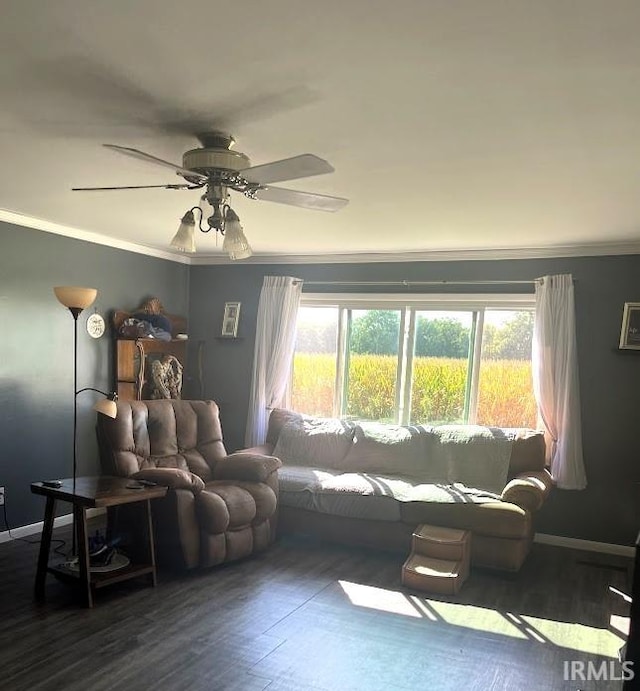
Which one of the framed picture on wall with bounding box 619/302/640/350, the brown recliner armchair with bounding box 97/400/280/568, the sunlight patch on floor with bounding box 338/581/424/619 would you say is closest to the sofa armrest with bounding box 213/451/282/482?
the brown recliner armchair with bounding box 97/400/280/568

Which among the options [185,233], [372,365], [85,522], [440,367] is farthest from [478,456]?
[185,233]

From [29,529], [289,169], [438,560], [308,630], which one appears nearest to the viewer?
[289,169]

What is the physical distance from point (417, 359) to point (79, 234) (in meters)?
3.00

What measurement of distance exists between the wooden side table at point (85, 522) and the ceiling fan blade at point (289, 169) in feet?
6.41

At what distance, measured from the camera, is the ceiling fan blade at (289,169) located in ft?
7.14

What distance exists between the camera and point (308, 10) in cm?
158

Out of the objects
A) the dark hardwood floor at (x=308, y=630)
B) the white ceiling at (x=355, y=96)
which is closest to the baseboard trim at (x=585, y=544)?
Answer: the dark hardwood floor at (x=308, y=630)

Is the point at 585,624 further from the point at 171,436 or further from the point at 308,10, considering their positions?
the point at 308,10

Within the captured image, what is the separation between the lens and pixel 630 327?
454 centimetres

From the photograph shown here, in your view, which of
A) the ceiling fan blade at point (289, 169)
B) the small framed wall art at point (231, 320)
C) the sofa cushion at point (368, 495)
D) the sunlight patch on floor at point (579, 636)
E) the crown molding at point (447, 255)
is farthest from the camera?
the small framed wall art at point (231, 320)

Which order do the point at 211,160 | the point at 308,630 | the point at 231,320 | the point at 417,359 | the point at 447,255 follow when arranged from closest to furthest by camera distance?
the point at 211,160
the point at 308,630
the point at 447,255
the point at 417,359
the point at 231,320

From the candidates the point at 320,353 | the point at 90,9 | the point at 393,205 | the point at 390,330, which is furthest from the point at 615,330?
the point at 90,9

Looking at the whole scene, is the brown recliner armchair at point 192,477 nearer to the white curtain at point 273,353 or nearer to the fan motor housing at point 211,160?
the white curtain at point 273,353

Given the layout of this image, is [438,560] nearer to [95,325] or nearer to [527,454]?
[527,454]
